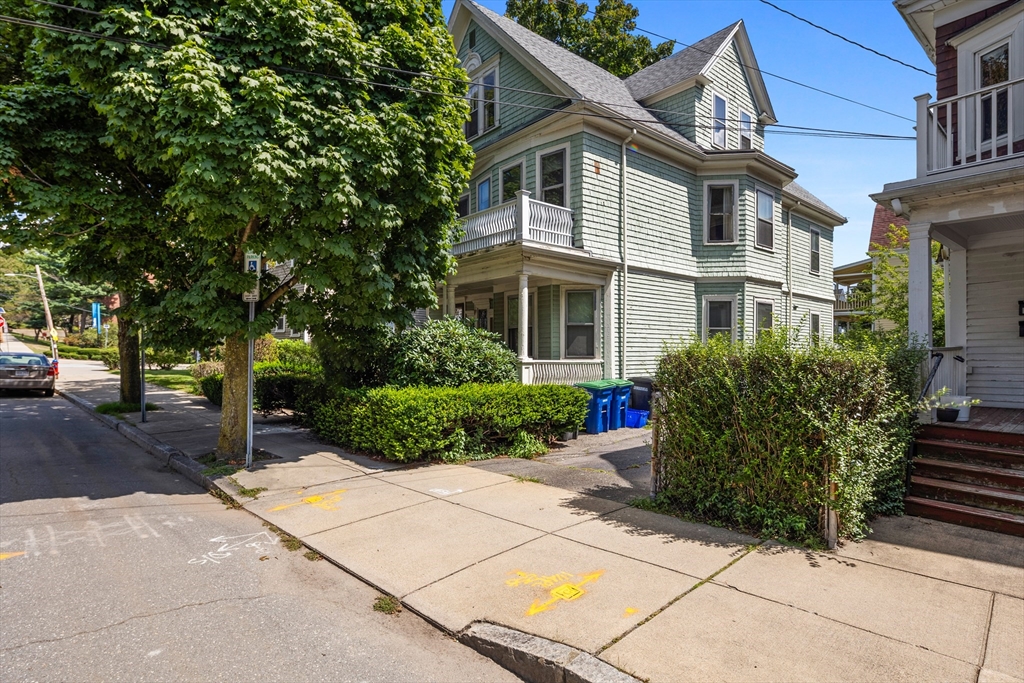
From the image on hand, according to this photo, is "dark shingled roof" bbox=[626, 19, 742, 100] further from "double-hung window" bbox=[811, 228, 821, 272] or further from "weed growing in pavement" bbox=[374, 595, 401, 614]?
"weed growing in pavement" bbox=[374, 595, 401, 614]

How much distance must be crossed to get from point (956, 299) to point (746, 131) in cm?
1057

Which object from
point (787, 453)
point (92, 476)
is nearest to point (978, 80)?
point (787, 453)

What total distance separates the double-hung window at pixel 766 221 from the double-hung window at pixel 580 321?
610 cm

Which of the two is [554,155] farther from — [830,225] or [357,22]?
[830,225]

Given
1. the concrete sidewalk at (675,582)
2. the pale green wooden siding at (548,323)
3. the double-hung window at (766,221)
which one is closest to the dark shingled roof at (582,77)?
the double-hung window at (766,221)

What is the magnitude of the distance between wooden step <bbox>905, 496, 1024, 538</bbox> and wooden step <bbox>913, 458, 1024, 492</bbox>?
449mm

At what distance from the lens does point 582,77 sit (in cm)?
1557

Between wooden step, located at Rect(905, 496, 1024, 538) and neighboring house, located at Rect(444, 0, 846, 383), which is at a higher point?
neighboring house, located at Rect(444, 0, 846, 383)

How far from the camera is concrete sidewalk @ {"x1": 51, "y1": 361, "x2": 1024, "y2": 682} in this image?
3.17m

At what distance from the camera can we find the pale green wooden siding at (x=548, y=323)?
1395 cm

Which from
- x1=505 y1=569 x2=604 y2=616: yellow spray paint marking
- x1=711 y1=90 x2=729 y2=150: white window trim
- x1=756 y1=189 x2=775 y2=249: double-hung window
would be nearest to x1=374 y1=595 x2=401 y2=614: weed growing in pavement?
x1=505 y1=569 x2=604 y2=616: yellow spray paint marking

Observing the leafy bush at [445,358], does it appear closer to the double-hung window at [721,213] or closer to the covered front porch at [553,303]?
the covered front porch at [553,303]

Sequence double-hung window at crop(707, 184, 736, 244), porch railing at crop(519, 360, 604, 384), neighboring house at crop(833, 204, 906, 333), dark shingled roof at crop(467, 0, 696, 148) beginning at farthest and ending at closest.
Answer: neighboring house at crop(833, 204, 906, 333), double-hung window at crop(707, 184, 736, 244), dark shingled roof at crop(467, 0, 696, 148), porch railing at crop(519, 360, 604, 384)

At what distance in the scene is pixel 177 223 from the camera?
8.17 m
